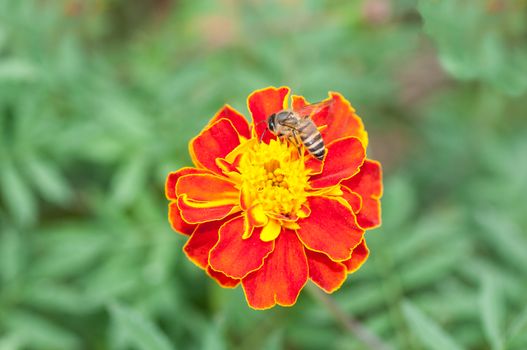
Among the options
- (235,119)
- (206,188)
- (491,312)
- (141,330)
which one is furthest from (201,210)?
(491,312)

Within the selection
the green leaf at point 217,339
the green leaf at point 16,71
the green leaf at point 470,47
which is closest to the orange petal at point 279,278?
the green leaf at point 217,339

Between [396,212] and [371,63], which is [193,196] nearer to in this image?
[396,212]

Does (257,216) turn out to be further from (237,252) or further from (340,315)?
(340,315)

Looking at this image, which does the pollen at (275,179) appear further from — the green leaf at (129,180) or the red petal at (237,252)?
the green leaf at (129,180)

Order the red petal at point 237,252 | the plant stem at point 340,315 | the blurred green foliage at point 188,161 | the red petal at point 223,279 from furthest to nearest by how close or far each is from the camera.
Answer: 1. the blurred green foliage at point 188,161
2. the plant stem at point 340,315
3. the red petal at point 223,279
4. the red petal at point 237,252

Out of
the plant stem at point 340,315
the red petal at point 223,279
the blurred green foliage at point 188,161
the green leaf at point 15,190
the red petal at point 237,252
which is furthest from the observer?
the green leaf at point 15,190

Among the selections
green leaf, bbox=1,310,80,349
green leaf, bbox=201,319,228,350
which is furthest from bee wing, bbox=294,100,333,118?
green leaf, bbox=1,310,80,349
